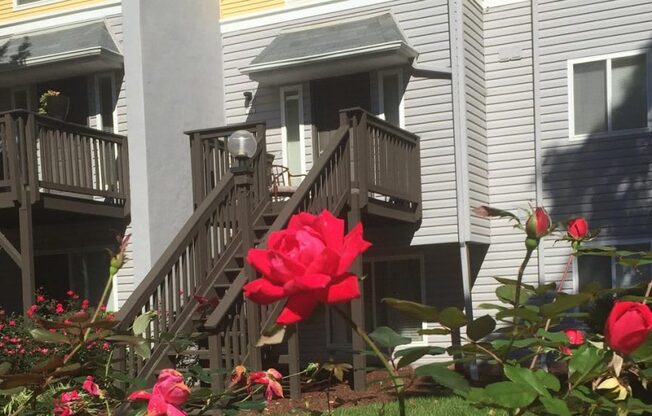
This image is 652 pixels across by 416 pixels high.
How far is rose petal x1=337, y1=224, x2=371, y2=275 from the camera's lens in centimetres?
107

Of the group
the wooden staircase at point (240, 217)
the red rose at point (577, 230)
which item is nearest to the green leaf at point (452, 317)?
the red rose at point (577, 230)

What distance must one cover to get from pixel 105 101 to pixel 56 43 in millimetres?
1169

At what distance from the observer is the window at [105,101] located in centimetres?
1249

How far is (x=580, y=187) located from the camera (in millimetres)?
11430

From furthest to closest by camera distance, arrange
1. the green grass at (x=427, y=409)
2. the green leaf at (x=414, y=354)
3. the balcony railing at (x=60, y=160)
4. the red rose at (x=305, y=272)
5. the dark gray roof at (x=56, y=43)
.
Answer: the dark gray roof at (x=56, y=43)
the balcony railing at (x=60, y=160)
the green grass at (x=427, y=409)
the green leaf at (x=414, y=354)
the red rose at (x=305, y=272)

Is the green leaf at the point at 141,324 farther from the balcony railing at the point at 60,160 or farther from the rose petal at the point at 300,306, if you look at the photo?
the balcony railing at the point at 60,160

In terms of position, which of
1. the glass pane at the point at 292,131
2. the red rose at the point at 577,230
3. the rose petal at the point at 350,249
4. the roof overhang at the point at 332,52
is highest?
the roof overhang at the point at 332,52

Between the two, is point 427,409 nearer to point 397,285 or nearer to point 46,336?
point 397,285

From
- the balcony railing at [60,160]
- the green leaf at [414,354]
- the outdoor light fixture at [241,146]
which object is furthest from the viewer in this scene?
the balcony railing at [60,160]

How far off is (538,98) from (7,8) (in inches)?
358

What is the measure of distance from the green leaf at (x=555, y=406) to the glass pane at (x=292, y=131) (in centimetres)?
1117

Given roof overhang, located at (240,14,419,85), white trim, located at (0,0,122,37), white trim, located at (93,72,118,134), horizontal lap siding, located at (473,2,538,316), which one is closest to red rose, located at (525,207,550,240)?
roof overhang, located at (240,14,419,85)

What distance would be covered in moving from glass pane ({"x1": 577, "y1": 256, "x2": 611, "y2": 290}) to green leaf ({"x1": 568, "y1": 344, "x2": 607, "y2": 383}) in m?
10.4

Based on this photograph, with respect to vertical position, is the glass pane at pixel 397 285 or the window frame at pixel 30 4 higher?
the window frame at pixel 30 4
